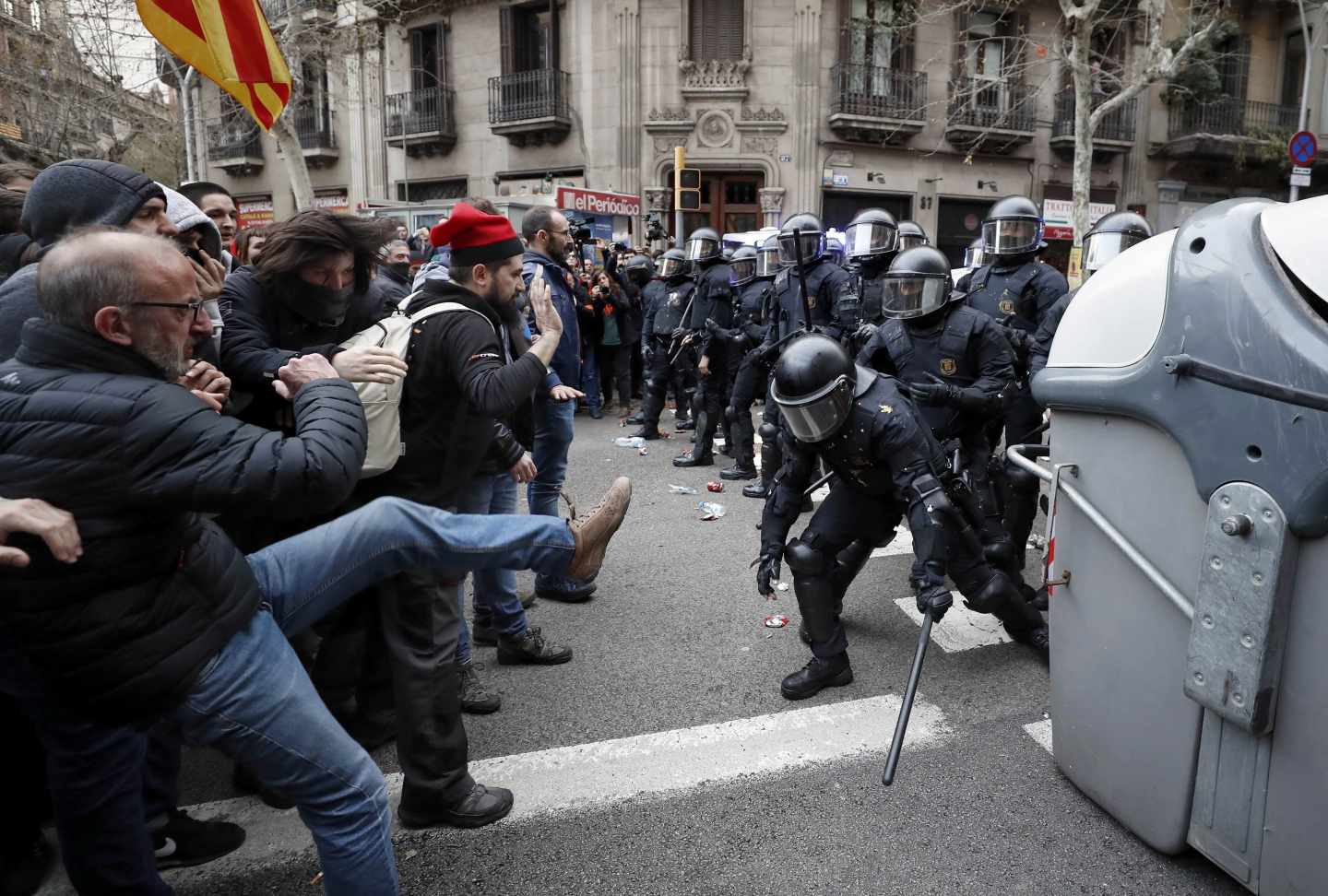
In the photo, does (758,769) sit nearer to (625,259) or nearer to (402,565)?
(402,565)

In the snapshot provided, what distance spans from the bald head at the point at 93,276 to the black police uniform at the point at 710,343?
621 cm

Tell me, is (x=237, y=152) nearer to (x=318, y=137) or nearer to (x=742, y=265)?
(x=318, y=137)

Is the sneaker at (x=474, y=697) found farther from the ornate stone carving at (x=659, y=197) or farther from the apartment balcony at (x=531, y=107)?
the apartment balcony at (x=531, y=107)

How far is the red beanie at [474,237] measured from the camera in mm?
3049

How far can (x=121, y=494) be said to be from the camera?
1.62 m

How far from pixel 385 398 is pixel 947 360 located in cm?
295

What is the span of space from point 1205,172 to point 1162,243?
25985 millimetres

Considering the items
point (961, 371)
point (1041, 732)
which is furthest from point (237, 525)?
point (961, 371)

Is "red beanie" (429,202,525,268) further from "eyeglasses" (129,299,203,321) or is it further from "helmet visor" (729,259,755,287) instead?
"helmet visor" (729,259,755,287)

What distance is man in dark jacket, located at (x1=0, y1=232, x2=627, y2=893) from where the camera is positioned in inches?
63.6

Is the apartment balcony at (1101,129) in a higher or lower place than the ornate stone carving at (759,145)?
higher

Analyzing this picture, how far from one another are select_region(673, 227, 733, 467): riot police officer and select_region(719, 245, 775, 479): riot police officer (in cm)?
9

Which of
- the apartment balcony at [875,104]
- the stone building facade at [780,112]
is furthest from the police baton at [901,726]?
the apartment balcony at [875,104]

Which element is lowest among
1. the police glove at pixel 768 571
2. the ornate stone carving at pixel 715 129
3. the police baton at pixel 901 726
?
the police baton at pixel 901 726
